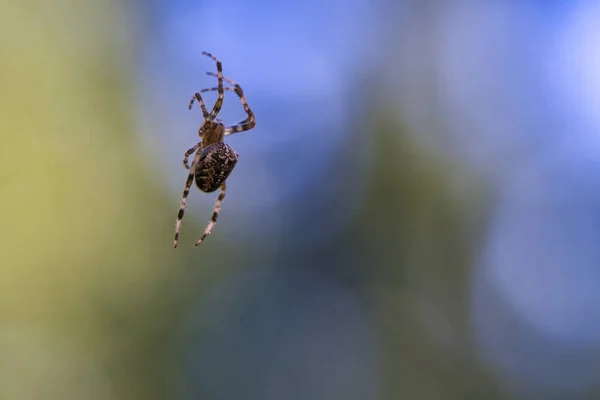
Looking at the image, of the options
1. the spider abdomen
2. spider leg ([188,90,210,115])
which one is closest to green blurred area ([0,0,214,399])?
spider leg ([188,90,210,115])

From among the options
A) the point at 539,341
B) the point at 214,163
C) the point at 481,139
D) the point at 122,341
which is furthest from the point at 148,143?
the point at 539,341

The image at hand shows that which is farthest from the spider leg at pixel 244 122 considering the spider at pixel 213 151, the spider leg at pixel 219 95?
the spider leg at pixel 219 95

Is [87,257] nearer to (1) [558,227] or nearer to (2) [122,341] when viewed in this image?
(2) [122,341]

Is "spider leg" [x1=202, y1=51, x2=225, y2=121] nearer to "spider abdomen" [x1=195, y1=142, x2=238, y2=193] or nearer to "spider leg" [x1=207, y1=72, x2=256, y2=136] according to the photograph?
"spider leg" [x1=207, y1=72, x2=256, y2=136]

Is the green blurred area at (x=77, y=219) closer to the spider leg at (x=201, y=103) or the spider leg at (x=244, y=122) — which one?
the spider leg at (x=244, y=122)

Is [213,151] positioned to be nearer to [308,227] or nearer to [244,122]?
[244,122]
